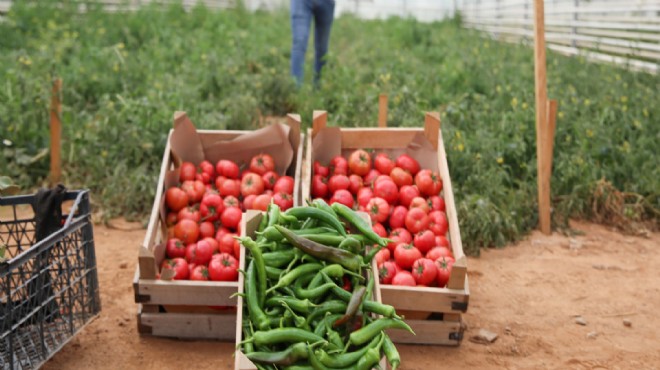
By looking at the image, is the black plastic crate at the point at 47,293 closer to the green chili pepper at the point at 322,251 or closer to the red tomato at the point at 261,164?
the green chili pepper at the point at 322,251

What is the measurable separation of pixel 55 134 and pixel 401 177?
3299 mm

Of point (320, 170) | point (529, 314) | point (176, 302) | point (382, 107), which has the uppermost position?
point (382, 107)

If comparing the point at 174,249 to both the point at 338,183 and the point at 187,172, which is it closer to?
the point at 187,172

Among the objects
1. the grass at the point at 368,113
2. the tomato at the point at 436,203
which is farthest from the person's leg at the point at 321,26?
the tomato at the point at 436,203

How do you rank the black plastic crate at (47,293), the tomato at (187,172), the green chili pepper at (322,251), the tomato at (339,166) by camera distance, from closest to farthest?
the black plastic crate at (47,293)
the green chili pepper at (322,251)
the tomato at (187,172)
the tomato at (339,166)

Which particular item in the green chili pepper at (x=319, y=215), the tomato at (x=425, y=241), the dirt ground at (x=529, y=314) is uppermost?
the green chili pepper at (x=319, y=215)

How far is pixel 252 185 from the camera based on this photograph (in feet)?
15.9

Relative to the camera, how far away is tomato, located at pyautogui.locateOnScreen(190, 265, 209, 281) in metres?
4.25

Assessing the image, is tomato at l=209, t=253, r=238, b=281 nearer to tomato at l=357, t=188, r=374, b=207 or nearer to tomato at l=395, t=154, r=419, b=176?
tomato at l=357, t=188, r=374, b=207

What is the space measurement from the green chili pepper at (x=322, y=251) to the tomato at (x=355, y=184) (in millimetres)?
1500

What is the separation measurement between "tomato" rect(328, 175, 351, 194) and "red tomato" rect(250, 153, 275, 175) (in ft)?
1.52

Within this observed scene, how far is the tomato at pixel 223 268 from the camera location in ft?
13.7

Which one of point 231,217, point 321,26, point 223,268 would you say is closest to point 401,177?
point 231,217

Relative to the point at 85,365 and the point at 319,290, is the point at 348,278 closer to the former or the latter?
the point at 319,290
